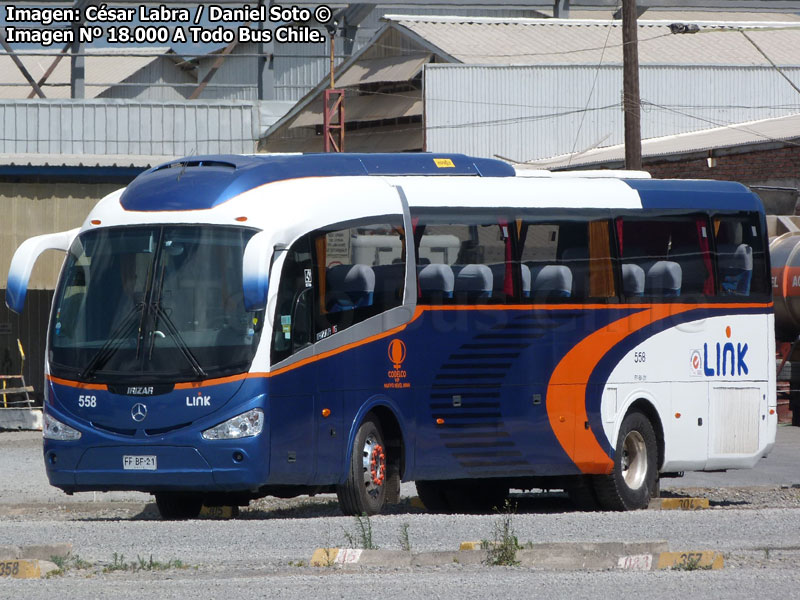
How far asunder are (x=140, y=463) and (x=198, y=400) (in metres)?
0.78

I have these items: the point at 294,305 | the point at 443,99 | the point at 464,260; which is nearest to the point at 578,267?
the point at 464,260

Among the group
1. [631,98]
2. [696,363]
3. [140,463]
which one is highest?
[631,98]

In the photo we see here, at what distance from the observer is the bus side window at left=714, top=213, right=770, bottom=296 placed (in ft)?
55.1

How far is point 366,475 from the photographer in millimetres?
13852

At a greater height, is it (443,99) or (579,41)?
(579,41)

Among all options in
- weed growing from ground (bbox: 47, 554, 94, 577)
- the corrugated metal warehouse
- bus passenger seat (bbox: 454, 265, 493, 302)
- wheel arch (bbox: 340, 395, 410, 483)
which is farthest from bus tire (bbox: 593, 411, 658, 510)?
the corrugated metal warehouse

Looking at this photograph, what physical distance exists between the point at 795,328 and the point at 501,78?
1778 centimetres

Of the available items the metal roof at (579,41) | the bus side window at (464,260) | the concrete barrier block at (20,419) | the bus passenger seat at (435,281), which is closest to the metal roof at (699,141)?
the metal roof at (579,41)

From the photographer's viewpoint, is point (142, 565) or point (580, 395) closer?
point (142, 565)

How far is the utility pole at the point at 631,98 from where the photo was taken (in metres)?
28.3

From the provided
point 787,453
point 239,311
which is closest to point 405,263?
point 239,311

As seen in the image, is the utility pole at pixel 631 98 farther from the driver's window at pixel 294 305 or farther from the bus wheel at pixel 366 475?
the driver's window at pixel 294 305

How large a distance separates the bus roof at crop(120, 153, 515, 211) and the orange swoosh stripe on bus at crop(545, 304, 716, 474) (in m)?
2.39

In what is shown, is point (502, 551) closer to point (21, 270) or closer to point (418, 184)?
point (418, 184)
